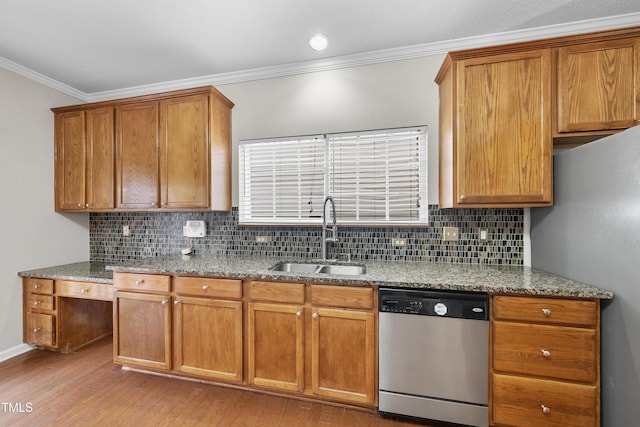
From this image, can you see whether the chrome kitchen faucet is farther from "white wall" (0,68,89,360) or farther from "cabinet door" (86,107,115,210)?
"white wall" (0,68,89,360)

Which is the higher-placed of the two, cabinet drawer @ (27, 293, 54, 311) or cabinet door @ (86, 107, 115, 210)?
cabinet door @ (86, 107, 115, 210)

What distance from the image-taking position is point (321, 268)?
96.7 inches

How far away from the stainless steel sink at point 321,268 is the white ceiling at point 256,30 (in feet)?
5.88

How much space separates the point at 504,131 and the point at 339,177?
1277 mm

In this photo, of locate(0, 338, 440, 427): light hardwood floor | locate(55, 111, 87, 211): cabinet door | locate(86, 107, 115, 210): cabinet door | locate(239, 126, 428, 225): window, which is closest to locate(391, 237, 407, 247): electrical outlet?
locate(239, 126, 428, 225): window

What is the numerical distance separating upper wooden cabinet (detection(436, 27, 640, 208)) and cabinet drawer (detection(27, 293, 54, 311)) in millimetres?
3645

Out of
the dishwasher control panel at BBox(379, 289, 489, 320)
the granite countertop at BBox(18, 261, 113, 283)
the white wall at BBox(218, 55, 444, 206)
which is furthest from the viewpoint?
the granite countertop at BBox(18, 261, 113, 283)

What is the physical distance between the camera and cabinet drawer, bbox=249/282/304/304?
195 centimetres

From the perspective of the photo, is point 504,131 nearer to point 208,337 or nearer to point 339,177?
point 339,177

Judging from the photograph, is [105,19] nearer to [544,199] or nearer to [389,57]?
[389,57]

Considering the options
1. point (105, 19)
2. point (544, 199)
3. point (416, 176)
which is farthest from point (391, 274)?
point (105, 19)

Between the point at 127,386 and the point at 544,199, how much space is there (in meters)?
3.30

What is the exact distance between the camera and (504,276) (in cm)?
190

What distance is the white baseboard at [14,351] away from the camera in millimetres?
2549
